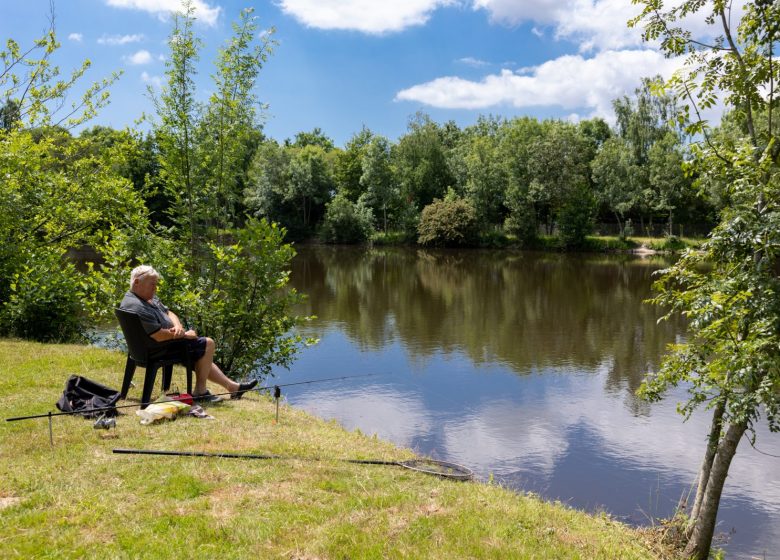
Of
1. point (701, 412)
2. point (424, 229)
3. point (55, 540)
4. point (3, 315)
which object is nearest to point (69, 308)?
point (3, 315)

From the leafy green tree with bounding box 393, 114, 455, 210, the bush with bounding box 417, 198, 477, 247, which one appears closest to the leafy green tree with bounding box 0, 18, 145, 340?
the bush with bounding box 417, 198, 477, 247

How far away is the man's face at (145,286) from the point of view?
694 cm

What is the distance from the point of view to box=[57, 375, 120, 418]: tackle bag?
6.43 metres

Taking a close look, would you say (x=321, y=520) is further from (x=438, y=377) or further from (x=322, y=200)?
(x=322, y=200)

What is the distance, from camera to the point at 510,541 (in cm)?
433

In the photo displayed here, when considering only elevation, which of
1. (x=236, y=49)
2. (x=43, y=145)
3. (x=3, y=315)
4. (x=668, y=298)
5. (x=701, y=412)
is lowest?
(x=701, y=412)

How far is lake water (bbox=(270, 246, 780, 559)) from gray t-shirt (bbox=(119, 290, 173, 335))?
175 inches

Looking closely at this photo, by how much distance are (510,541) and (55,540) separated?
3.06 meters

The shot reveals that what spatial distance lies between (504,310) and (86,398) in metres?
19.1

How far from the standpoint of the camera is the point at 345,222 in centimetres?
5966

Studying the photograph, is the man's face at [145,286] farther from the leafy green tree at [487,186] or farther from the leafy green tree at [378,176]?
the leafy green tree at [378,176]

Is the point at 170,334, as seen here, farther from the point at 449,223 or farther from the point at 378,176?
the point at 378,176

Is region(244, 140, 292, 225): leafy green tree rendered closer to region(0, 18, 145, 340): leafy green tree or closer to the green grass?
region(0, 18, 145, 340): leafy green tree

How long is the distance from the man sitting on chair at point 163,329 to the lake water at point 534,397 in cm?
363
